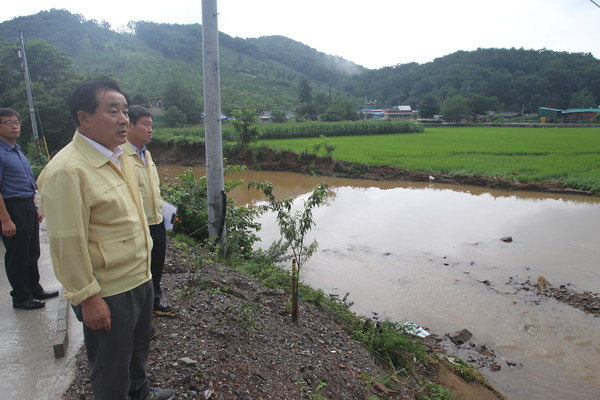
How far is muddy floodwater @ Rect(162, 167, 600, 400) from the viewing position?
4555mm

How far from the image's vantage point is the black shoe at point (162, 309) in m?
3.14

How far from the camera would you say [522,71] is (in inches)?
3098

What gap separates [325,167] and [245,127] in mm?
5522

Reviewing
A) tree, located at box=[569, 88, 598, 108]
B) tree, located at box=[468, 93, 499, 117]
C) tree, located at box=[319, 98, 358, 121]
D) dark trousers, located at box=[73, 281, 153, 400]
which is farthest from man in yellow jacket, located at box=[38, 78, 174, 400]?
tree, located at box=[569, 88, 598, 108]

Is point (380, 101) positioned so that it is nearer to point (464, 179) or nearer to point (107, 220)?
point (464, 179)

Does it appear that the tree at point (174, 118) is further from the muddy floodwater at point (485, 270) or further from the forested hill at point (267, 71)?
the muddy floodwater at point (485, 270)

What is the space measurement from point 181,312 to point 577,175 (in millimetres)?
17152

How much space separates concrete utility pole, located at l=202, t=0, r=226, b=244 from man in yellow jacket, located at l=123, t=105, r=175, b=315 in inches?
81.0

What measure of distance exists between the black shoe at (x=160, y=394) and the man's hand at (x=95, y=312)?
72 centimetres

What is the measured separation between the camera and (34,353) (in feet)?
9.03

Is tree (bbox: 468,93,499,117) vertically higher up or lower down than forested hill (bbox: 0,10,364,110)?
lower down

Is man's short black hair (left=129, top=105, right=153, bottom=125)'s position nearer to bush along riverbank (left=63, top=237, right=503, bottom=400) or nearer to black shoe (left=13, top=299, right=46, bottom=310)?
bush along riverbank (left=63, top=237, right=503, bottom=400)

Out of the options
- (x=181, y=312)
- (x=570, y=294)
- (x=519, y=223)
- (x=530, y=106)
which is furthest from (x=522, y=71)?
(x=181, y=312)

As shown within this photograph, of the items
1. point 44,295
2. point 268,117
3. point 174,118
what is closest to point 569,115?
point 268,117
